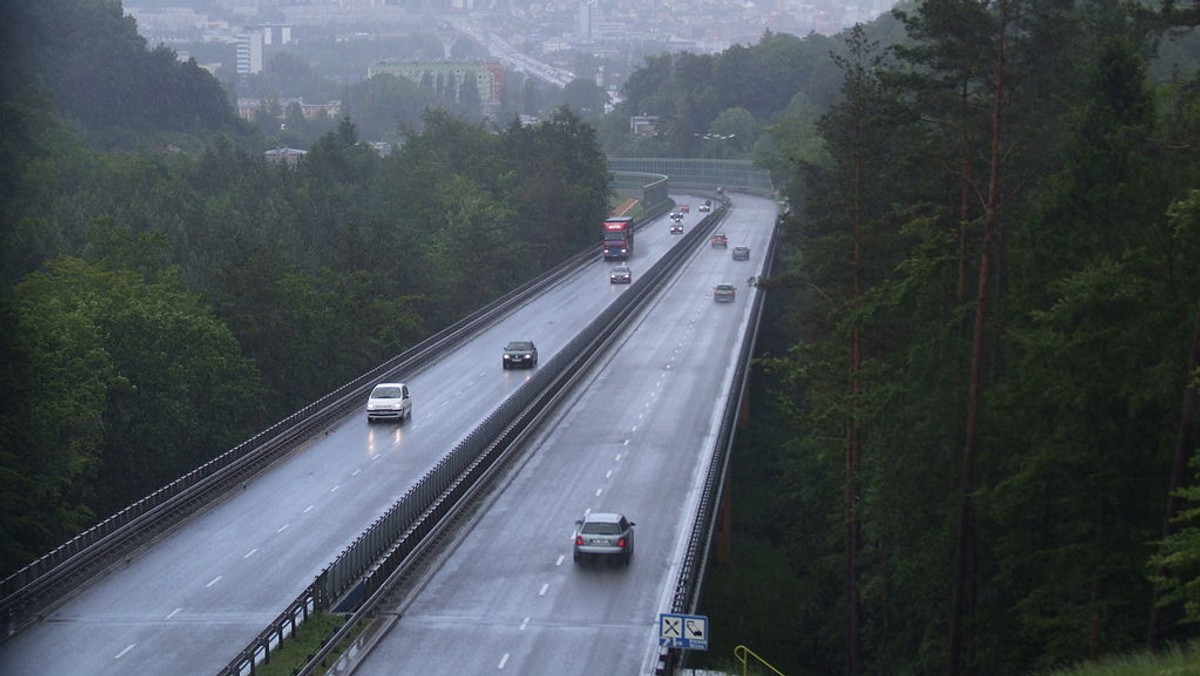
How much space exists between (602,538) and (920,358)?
803cm

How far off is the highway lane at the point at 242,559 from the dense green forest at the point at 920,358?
5.25 meters

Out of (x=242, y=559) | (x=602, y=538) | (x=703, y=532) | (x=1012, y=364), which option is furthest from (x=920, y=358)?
(x=242, y=559)

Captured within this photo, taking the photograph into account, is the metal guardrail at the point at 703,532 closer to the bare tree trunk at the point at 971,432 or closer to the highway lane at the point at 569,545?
the highway lane at the point at 569,545

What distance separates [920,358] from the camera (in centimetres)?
3462

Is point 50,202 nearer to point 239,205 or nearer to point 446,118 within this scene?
point 239,205

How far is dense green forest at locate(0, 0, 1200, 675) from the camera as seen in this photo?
95.8 ft

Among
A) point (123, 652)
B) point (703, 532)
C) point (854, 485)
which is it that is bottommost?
point (854, 485)

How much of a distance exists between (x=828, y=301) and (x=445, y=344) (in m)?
29.7

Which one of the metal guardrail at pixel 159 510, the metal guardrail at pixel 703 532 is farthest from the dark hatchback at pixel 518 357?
the metal guardrail at pixel 703 532

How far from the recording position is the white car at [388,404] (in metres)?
56.2

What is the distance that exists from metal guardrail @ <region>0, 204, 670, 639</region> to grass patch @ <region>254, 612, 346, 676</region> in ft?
16.9

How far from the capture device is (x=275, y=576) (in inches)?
1437

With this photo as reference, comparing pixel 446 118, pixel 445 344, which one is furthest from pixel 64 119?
pixel 445 344

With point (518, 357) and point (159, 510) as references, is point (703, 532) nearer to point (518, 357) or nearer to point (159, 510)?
point (159, 510)
